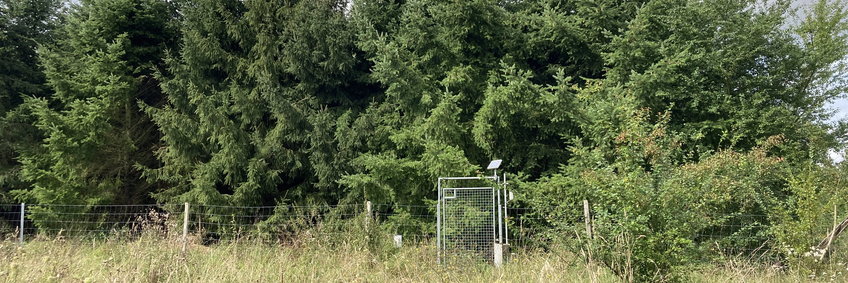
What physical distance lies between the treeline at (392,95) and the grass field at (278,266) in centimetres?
375

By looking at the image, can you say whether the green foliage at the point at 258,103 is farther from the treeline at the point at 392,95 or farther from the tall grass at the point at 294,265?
the tall grass at the point at 294,265

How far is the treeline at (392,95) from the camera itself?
9.72 m

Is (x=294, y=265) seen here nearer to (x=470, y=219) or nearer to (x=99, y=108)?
(x=470, y=219)

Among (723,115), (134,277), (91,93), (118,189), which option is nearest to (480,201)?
(134,277)

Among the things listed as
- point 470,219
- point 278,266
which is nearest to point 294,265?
point 278,266

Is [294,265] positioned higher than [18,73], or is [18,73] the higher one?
[18,73]

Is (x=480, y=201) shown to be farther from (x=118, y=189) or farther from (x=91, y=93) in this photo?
(x=91, y=93)

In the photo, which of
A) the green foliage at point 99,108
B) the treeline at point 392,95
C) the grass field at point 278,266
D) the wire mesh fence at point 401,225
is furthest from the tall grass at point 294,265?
the green foliage at point 99,108

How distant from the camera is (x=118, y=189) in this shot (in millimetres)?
12430

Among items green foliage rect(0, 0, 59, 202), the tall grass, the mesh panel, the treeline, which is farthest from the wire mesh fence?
green foliage rect(0, 0, 59, 202)

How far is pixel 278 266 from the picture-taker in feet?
15.7

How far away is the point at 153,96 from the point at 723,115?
14491mm

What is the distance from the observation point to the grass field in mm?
4117

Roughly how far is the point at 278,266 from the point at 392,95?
6.07m
